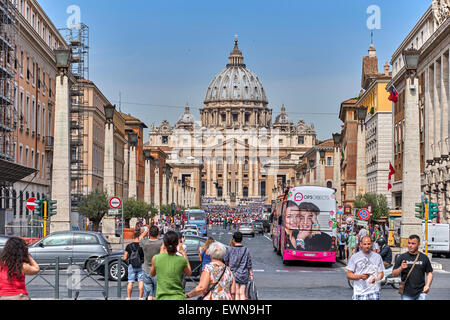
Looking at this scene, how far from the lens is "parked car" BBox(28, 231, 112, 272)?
24.9 meters

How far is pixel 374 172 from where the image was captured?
246ft

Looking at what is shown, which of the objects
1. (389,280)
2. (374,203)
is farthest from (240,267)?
(374,203)

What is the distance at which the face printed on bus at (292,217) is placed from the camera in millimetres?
32031

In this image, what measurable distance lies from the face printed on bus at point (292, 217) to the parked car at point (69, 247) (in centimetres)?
847

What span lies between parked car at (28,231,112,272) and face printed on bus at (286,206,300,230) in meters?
8.47

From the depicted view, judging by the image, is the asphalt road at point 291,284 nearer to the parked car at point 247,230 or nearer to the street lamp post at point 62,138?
the street lamp post at point 62,138

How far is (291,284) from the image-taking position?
22797 millimetres

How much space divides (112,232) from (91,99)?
31063 mm

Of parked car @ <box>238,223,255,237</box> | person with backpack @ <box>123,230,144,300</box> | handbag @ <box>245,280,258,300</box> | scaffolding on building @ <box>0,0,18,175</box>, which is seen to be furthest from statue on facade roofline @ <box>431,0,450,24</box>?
handbag @ <box>245,280,258,300</box>

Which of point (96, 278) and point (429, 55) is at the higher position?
point (429, 55)

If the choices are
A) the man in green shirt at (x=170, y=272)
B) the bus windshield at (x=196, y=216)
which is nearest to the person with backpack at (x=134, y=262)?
the man in green shirt at (x=170, y=272)
